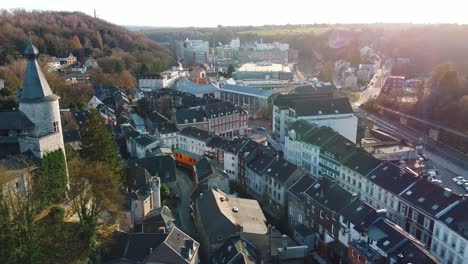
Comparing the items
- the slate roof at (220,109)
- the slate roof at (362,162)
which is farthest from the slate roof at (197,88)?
the slate roof at (362,162)

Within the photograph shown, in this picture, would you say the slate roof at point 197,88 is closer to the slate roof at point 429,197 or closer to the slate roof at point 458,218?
the slate roof at point 429,197

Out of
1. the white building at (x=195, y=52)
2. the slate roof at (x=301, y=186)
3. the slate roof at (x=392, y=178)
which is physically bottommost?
the slate roof at (x=301, y=186)

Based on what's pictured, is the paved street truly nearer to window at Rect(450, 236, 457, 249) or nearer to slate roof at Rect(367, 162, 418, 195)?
slate roof at Rect(367, 162, 418, 195)

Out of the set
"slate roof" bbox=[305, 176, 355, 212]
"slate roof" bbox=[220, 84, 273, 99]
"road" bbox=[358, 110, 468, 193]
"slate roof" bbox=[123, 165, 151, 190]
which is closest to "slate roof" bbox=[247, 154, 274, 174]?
"slate roof" bbox=[305, 176, 355, 212]

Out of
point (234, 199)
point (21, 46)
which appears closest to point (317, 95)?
point (234, 199)

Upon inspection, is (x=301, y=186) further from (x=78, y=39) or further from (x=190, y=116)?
(x=78, y=39)

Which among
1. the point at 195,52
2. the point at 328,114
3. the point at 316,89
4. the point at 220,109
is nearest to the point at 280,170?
the point at 328,114
